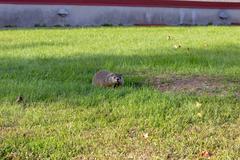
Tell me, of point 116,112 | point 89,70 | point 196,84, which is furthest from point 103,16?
point 116,112

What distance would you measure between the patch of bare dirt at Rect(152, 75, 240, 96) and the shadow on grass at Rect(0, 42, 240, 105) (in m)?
0.21

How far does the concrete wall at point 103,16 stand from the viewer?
16.1 meters

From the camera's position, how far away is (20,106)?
4602 mm

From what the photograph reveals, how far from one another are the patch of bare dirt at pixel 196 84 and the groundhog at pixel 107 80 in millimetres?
418

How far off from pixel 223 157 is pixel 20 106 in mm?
1911

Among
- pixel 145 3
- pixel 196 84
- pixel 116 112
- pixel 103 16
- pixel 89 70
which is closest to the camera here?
pixel 116 112

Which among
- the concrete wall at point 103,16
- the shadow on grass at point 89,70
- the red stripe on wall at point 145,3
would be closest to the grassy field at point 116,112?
the shadow on grass at point 89,70

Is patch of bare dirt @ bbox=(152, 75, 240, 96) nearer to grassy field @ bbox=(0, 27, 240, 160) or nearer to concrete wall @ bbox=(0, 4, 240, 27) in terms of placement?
grassy field @ bbox=(0, 27, 240, 160)

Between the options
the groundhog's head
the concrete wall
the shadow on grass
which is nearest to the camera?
the shadow on grass

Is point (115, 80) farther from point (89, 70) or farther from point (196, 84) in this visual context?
point (89, 70)

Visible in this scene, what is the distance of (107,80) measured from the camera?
5.30 meters

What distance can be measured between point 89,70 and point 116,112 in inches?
79.6

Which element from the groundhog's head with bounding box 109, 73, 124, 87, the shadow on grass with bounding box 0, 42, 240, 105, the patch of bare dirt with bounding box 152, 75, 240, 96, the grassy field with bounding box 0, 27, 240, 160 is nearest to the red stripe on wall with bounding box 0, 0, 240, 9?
the shadow on grass with bounding box 0, 42, 240, 105

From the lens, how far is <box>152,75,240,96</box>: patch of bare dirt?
5.23 meters
